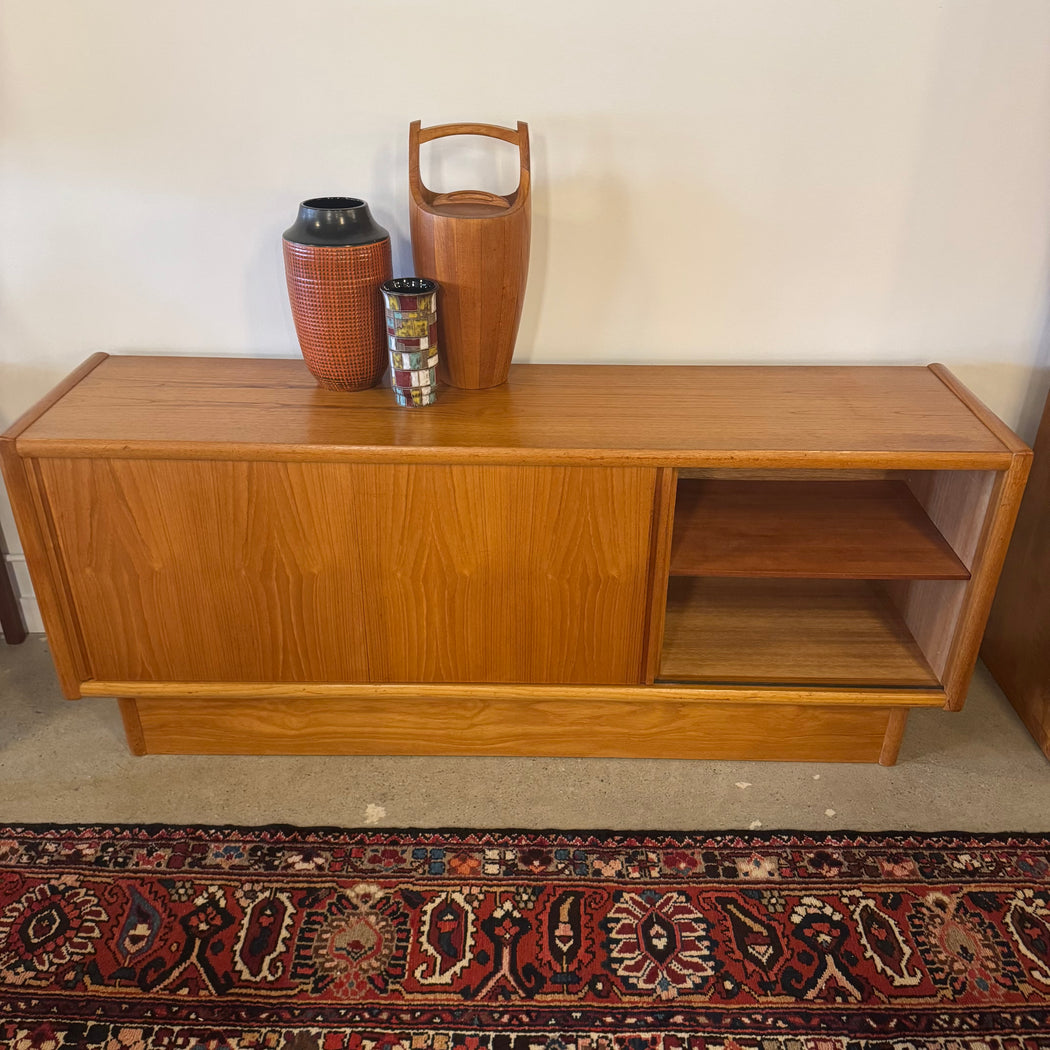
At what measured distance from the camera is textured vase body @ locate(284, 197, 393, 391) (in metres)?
1.45

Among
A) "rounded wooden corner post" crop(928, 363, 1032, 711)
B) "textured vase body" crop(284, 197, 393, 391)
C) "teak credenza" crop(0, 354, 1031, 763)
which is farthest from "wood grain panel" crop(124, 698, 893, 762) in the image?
"textured vase body" crop(284, 197, 393, 391)

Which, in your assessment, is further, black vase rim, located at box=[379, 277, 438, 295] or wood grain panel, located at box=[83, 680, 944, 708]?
wood grain panel, located at box=[83, 680, 944, 708]

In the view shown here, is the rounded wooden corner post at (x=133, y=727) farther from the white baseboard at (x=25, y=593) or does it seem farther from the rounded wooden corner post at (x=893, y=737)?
the rounded wooden corner post at (x=893, y=737)

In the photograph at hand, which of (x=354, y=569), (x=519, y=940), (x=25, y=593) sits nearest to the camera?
(x=519, y=940)

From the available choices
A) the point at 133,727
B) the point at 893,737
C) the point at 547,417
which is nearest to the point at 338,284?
the point at 547,417

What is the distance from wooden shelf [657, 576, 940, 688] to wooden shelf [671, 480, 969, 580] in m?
0.15

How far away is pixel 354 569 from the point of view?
4.84 feet

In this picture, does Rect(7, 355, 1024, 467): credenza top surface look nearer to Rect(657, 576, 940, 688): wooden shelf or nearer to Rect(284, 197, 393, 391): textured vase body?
Rect(284, 197, 393, 391): textured vase body

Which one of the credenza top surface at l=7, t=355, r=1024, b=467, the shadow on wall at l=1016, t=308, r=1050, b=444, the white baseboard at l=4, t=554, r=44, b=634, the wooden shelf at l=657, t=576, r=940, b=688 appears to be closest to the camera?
the credenza top surface at l=7, t=355, r=1024, b=467

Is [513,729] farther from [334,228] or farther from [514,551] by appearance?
[334,228]

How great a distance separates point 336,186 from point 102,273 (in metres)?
0.46

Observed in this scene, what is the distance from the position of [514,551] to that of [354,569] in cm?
26

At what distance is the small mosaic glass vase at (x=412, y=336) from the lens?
4.70ft

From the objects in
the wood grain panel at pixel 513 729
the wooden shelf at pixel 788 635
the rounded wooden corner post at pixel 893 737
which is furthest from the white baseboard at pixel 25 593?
the rounded wooden corner post at pixel 893 737
